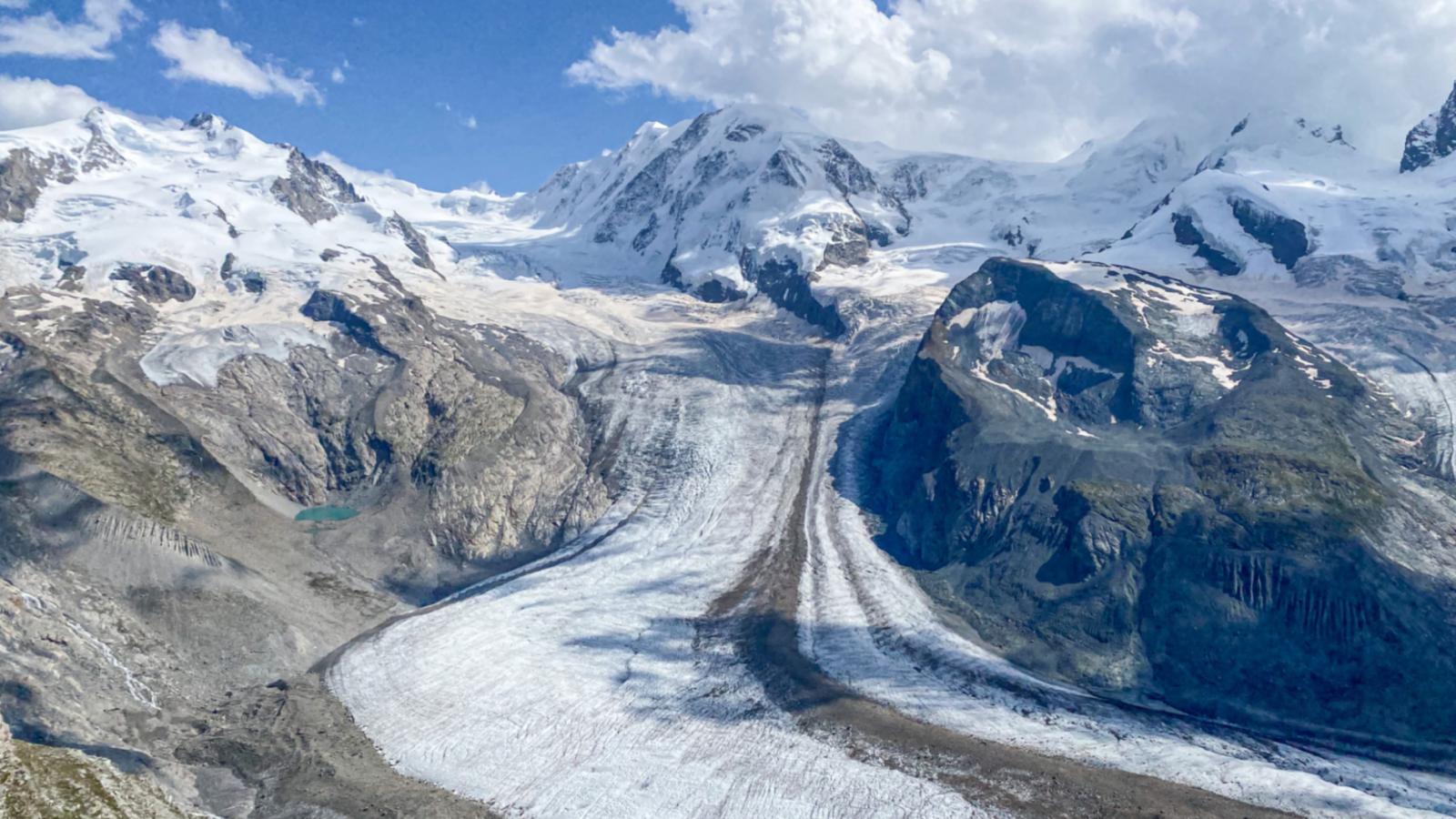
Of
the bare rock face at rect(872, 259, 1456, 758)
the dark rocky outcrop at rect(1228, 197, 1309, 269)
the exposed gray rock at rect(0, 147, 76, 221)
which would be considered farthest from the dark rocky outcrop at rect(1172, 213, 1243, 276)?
the exposed gray rock at rect(0, 147, 76, 221)

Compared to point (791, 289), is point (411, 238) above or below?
above

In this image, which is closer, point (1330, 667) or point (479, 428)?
point (1330, 667)

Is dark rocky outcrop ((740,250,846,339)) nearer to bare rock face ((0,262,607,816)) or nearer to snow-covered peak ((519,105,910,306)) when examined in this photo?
snow-covered peak ((519,105,910,306))

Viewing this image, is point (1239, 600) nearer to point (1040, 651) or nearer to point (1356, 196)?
point (1040, 651)

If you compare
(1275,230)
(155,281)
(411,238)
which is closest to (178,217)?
(155,281)

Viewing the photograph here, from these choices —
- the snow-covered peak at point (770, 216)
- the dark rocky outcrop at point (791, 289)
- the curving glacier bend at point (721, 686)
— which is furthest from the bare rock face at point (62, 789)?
the snow-covered peak at point (770, 216)

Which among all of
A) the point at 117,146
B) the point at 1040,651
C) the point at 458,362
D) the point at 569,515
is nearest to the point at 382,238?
the point at 117,146

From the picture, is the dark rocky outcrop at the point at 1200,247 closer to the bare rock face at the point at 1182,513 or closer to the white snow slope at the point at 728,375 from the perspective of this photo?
the white snow slope at the point at 728,375

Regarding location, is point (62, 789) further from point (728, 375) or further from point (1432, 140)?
point (1432, 140)
